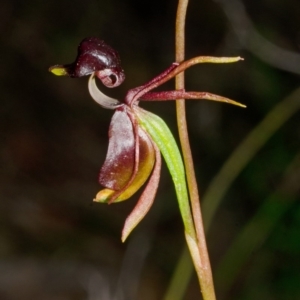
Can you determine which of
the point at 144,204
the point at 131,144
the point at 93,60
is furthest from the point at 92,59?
the point at 144,204

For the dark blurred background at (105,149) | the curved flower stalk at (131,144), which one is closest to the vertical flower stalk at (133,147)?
the curved flower stalk at (131,144)

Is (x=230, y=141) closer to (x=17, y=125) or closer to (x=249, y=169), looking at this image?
(x=249, y=169)

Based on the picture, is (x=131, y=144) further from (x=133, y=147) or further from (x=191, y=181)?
(x=191, y=181)

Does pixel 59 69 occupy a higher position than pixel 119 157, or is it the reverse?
pixel 59 69

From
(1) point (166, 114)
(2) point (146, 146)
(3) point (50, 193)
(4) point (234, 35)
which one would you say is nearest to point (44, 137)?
(3) point (50, 193)

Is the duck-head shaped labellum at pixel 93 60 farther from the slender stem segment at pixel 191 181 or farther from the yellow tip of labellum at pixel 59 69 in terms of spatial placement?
the slender stem segment at pixel 191 181

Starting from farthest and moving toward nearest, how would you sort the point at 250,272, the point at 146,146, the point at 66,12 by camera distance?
the point at 66,12 → the point at 250,272 → the point at 146,146

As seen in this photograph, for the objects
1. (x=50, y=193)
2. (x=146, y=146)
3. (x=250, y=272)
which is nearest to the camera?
(x=146, y=146)
